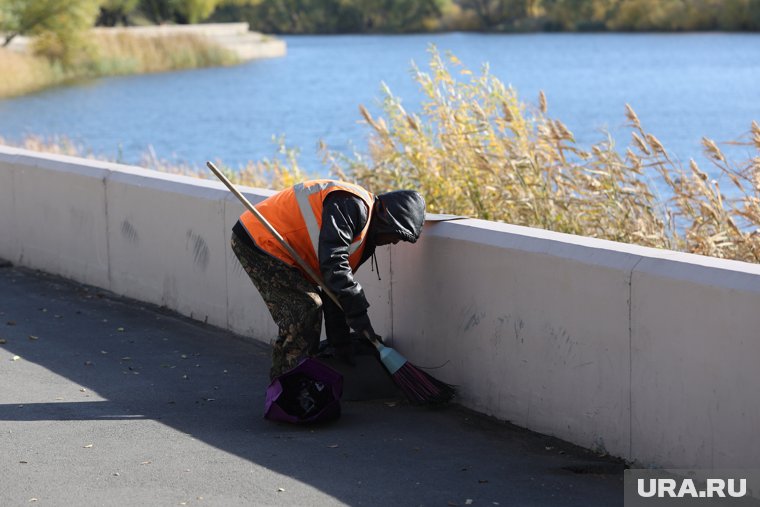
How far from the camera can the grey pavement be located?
5.05 m

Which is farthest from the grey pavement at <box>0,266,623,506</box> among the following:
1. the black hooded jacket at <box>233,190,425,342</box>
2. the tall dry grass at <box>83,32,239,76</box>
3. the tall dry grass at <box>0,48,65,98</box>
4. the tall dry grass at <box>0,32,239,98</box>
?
the tall dry grass at <box>83,32,239,76</box>

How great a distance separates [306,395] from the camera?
602 centimetres

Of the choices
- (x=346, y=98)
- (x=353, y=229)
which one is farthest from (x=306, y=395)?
(x=346, y=98)

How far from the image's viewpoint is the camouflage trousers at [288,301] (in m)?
6.28

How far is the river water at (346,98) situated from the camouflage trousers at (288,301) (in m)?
10.8

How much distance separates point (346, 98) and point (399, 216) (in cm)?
3539

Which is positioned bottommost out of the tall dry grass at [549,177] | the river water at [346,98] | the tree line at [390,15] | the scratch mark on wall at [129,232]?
the river water at [346,98]

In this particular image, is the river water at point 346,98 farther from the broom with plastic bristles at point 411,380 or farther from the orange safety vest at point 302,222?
the broom with plastic bristles at point 411,380

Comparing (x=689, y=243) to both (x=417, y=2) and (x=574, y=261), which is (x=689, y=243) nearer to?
(x=574, y=261)

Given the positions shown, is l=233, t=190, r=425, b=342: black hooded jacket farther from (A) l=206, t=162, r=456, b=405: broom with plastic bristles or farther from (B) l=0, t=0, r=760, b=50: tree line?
(B) l=0, t=0, r=760, b=50: tree line

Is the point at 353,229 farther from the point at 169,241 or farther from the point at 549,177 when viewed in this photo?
the point at 549,177

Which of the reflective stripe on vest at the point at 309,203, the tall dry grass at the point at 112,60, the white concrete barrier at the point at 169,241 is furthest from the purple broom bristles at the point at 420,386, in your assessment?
the tall dry grass at the point at 112,60

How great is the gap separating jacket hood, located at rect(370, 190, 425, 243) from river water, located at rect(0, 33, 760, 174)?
1103 cm

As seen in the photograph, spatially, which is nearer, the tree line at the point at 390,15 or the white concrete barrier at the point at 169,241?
the white concrete barrier at the point at 169,241
